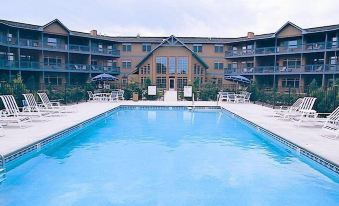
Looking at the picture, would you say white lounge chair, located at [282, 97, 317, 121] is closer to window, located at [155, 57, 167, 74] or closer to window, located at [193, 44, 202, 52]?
window, located at [155, 57, 167, 74]

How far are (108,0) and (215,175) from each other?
22.9 meters

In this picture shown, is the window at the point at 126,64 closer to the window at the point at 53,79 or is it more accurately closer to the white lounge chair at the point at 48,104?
the window at the point at 53,79

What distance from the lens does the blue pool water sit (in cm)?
599

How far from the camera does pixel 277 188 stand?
21.6 ft

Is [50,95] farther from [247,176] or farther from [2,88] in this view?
[247,176]

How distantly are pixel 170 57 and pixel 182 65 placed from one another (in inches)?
75.5

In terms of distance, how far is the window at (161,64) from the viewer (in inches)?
1577

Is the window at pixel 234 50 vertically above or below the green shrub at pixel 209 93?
above

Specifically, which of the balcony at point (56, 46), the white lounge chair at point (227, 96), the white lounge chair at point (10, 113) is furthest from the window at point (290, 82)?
the white lounge chair at point (10, 113)

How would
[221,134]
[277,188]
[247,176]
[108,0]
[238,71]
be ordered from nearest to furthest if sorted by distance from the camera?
1. [277,188]
2. [247,176]
3. [221,134]
4. [108,0]
5. [238,71]

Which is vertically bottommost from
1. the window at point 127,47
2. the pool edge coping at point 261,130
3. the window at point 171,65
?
the pool edge coping at point 261,130

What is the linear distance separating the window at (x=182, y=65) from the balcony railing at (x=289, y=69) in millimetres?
6683

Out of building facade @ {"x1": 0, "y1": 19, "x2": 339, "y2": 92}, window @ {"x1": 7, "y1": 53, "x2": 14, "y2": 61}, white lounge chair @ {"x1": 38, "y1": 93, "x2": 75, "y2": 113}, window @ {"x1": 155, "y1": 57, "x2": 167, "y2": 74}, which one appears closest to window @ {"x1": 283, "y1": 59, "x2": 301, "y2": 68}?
building facade @ {"x1": 0, "y1": 19, "x2": 339, "y2": 92}

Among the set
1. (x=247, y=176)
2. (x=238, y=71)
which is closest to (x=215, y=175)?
(x=247, y=176)
